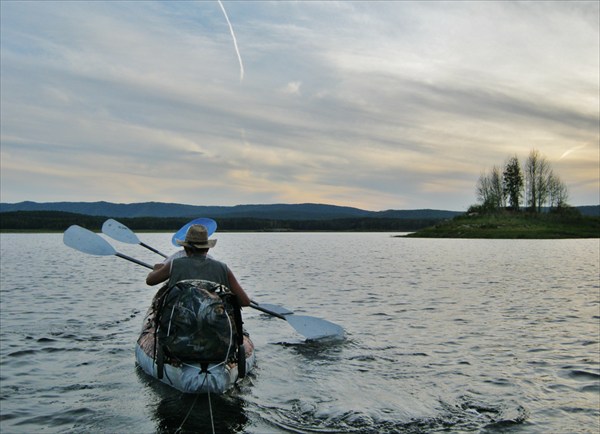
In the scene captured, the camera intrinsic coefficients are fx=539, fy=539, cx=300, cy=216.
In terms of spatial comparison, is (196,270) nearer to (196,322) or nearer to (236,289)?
(236,289)

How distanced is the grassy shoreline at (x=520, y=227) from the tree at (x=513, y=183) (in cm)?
490

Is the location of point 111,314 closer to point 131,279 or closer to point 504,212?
point 131,279

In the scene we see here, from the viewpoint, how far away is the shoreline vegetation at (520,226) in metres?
108

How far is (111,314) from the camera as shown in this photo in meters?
19.0

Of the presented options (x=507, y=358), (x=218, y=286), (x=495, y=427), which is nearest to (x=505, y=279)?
(x=507, y=358)

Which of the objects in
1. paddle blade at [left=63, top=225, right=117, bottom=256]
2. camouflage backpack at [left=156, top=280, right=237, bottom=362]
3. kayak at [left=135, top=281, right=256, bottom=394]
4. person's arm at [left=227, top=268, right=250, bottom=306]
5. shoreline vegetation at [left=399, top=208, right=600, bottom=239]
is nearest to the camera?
camouflage backpack at [left=156, top=280, right=237, bottom=362]

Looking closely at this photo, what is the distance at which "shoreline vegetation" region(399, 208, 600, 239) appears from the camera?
107875 millimetres

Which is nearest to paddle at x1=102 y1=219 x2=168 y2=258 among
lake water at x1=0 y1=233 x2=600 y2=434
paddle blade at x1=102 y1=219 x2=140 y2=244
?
paddle blade at x1=102 y1=219 x2=140 y2=244

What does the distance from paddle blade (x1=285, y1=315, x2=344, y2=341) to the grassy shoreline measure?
99.5 meters

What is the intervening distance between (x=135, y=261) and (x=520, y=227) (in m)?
109

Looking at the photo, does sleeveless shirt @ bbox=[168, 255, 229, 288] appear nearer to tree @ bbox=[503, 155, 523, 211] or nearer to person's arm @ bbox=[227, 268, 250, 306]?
person's arm @ bbox=[227, 268, 250, 306]

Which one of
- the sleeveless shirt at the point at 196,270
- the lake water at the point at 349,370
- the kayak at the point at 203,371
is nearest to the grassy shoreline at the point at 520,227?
the lake water at the point at 349,370

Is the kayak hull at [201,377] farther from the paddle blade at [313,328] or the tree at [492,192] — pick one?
the tree at [492,192]

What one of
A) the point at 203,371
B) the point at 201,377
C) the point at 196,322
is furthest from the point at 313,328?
the point at 196,322
